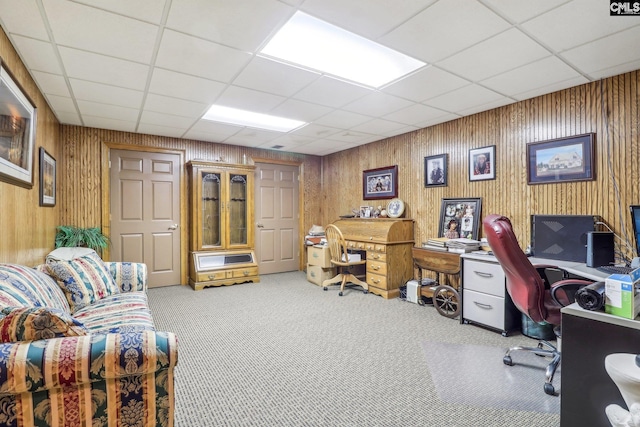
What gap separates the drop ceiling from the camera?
1877 millimetres

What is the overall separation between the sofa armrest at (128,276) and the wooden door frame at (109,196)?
194cm

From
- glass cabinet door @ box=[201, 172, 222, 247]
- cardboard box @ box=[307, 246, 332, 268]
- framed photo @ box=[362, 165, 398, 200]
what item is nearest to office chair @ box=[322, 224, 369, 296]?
cardboard box @ box=[307, 246, 332, 268]

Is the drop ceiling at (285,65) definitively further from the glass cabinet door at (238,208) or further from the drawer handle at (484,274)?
the drawer handle at (484,274)

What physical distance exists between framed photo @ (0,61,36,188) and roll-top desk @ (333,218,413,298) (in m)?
3.81

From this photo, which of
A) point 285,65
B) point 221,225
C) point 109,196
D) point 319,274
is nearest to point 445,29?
point 285,65

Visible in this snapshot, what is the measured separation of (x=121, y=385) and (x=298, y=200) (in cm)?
524

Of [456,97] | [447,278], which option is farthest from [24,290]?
[447,278]

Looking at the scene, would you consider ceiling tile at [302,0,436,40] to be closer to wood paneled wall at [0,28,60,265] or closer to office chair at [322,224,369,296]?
wood paneled wall at [0,28,60,265]

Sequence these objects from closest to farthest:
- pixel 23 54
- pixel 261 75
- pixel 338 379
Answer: pixel 338 379 → pixel 23 54 → pixel 261 75

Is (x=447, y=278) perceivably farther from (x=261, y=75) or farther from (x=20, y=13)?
(x=20, y=13)

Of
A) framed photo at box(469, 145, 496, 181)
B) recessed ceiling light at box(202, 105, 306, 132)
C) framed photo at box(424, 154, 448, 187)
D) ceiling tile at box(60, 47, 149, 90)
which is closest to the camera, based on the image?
ceiling tile at box(60, 47, 149, 90)

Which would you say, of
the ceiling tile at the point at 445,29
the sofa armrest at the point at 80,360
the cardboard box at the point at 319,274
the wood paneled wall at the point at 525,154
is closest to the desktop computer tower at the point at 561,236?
the wood paneled wall at the point at 525,154

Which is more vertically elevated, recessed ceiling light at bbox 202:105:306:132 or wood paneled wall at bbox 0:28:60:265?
recessed ceiling light at bbox 202:105:306:132

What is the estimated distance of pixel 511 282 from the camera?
91.6 inches
